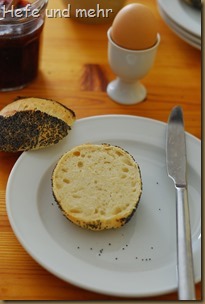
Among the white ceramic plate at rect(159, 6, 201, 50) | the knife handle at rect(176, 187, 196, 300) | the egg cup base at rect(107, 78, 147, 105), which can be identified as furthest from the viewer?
the white ceramic plate at rect(159, 6, 201, 50)

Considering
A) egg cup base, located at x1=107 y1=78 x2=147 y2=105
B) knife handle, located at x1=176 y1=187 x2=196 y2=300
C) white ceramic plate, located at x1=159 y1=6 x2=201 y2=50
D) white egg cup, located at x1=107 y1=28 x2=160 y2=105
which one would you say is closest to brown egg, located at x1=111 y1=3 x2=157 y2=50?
white egg cup, located at x1=107 y1=28 x2=160 y2=105

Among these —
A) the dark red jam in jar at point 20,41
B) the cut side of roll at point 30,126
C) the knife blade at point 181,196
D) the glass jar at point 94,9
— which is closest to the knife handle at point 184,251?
the knife blade at point 181,196

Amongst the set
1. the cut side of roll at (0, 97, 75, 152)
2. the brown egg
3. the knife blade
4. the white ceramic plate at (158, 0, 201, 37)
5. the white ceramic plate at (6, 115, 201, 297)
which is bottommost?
the white ceramic plate at (6, 115, 201, 297)

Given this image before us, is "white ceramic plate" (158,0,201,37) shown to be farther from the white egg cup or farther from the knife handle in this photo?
the knife handle

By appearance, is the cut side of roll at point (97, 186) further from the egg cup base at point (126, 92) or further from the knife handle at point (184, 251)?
the egg cup base at point (126, 92)

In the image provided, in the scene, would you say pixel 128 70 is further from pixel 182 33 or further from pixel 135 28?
pixel 182 33

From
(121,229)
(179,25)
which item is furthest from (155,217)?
(179,25)
